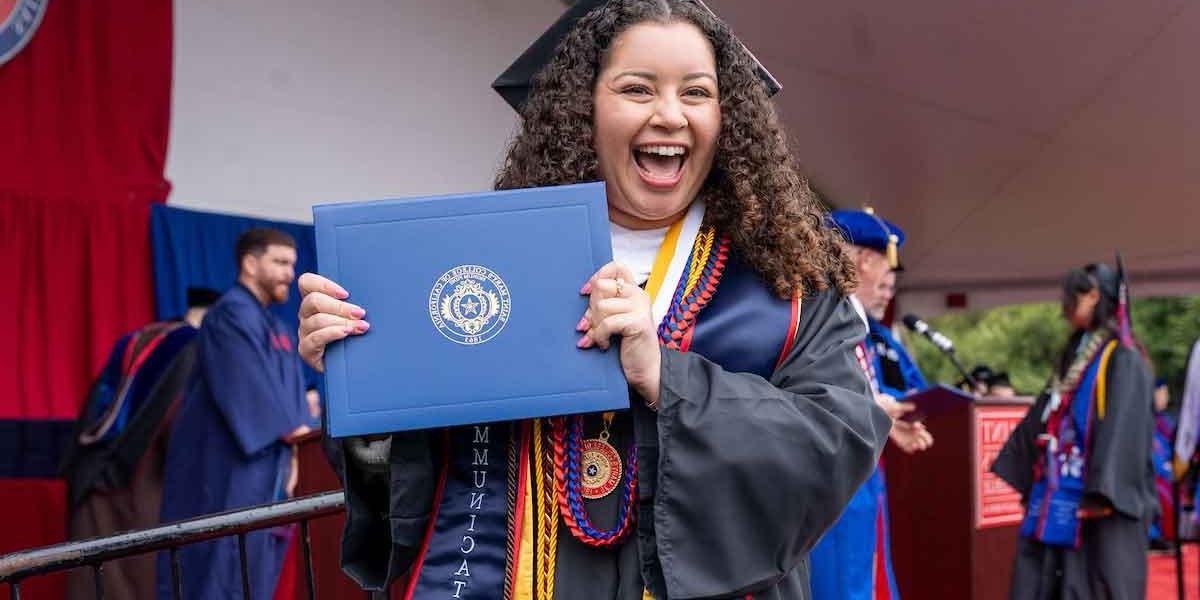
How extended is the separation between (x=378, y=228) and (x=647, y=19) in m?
0.55

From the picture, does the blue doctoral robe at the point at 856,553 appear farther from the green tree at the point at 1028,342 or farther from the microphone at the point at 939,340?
the green tree at the point at 1028,342

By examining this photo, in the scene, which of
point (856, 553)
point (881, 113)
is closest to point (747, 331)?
point (856, 553)

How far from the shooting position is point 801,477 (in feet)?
5.09

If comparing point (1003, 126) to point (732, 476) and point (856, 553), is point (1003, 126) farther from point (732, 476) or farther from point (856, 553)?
point (732, 476)

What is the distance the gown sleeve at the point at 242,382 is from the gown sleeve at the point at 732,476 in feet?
12.4

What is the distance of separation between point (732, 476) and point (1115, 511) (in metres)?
4.63

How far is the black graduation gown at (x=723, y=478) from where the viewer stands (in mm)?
1533

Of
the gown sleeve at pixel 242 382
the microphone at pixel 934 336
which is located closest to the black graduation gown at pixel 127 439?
the gown sleeve at pixel 242 382

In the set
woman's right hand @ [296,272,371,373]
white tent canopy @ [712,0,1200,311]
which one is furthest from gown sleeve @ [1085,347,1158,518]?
woman's right hand @ [296,272,371,373]

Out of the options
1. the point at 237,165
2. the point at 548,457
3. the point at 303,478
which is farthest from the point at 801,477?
the point at 237,165

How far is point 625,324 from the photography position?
148 cm

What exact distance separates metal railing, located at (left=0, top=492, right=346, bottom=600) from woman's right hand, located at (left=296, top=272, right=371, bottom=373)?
1123mm

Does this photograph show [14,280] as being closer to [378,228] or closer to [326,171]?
[326,171]

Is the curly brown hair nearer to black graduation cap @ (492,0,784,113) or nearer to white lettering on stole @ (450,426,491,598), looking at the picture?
black graduation cap @ (492,0,784,113)
